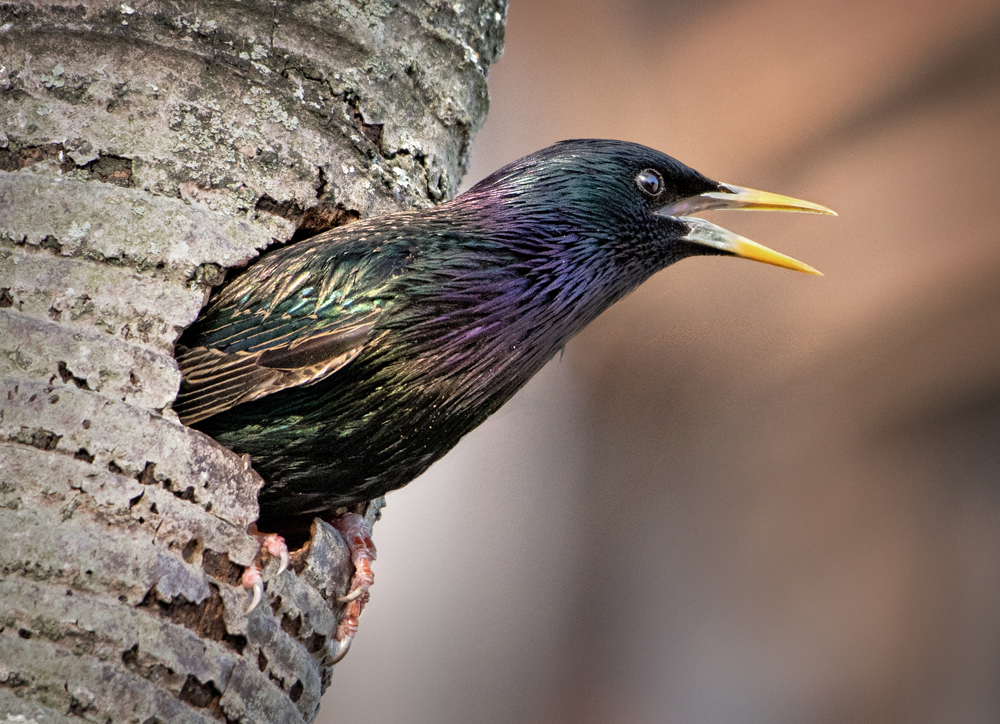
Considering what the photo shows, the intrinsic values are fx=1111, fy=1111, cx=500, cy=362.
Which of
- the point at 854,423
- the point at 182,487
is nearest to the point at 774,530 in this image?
the point at 854,423

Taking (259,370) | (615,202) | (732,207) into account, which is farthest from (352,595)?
(732,207)

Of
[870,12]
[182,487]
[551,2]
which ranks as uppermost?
[551,2]

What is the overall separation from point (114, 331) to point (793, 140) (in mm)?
2084

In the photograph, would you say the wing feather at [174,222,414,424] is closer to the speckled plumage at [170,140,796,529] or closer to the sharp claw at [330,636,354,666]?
the speckled plumage at [170,140,796,529]

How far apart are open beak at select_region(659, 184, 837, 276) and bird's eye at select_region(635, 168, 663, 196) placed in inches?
1.3

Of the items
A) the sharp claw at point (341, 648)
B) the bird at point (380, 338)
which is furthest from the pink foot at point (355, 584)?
the bird at point (380, 338)

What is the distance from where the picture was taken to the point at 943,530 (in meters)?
3.01

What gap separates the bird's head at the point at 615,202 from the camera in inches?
60.8

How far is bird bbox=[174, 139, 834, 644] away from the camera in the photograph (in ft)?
4.65

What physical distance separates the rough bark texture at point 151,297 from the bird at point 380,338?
74 millimetres

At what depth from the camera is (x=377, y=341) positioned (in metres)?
1.41

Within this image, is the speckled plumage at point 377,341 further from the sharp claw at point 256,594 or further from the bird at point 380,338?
the sharp claw at point 256,594

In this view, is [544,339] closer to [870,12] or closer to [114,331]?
[114,331]

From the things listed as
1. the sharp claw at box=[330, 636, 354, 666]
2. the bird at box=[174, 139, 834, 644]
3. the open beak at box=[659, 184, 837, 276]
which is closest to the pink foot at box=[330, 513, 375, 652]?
the sharp claw at box=[330, 636, 354, 666]
